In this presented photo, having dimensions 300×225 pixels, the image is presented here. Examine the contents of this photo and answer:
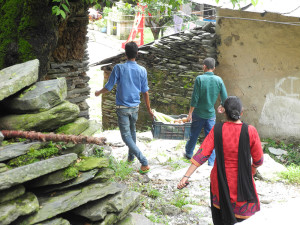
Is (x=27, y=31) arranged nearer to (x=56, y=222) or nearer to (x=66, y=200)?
(x=66, y=200)

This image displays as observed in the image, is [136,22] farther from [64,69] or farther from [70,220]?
[70,220]

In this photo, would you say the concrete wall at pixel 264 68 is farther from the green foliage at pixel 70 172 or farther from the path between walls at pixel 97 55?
the green foliage at pixel 70 172

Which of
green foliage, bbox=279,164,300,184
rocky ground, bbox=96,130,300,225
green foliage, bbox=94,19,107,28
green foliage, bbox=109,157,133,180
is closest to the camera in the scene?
rocky ground, bbox=96,130,300,225

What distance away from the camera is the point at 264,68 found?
848 cm

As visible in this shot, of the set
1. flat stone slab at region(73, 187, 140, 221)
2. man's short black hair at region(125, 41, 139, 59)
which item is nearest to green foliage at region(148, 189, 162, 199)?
flat stone slab at region(73, 187, 140, 221)

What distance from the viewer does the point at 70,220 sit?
3.23 meters

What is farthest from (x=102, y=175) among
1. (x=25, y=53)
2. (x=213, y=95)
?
(x=213, y=95)

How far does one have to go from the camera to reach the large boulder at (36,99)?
319cm

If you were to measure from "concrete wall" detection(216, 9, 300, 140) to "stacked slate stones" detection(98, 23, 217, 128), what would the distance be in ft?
1.54

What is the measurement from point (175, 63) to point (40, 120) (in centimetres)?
684

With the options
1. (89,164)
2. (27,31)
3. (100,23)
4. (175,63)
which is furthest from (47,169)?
(100,23)

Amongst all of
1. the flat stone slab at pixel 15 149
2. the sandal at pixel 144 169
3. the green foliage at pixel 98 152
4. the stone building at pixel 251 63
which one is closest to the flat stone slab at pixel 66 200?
the flat stone slab at pixel 15 149

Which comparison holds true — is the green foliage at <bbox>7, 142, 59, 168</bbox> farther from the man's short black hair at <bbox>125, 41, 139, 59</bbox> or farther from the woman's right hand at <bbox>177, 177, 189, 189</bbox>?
the man's short black hair at <bbox>125, 41, 139, 59</bbox>

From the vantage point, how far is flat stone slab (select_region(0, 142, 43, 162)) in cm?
282
